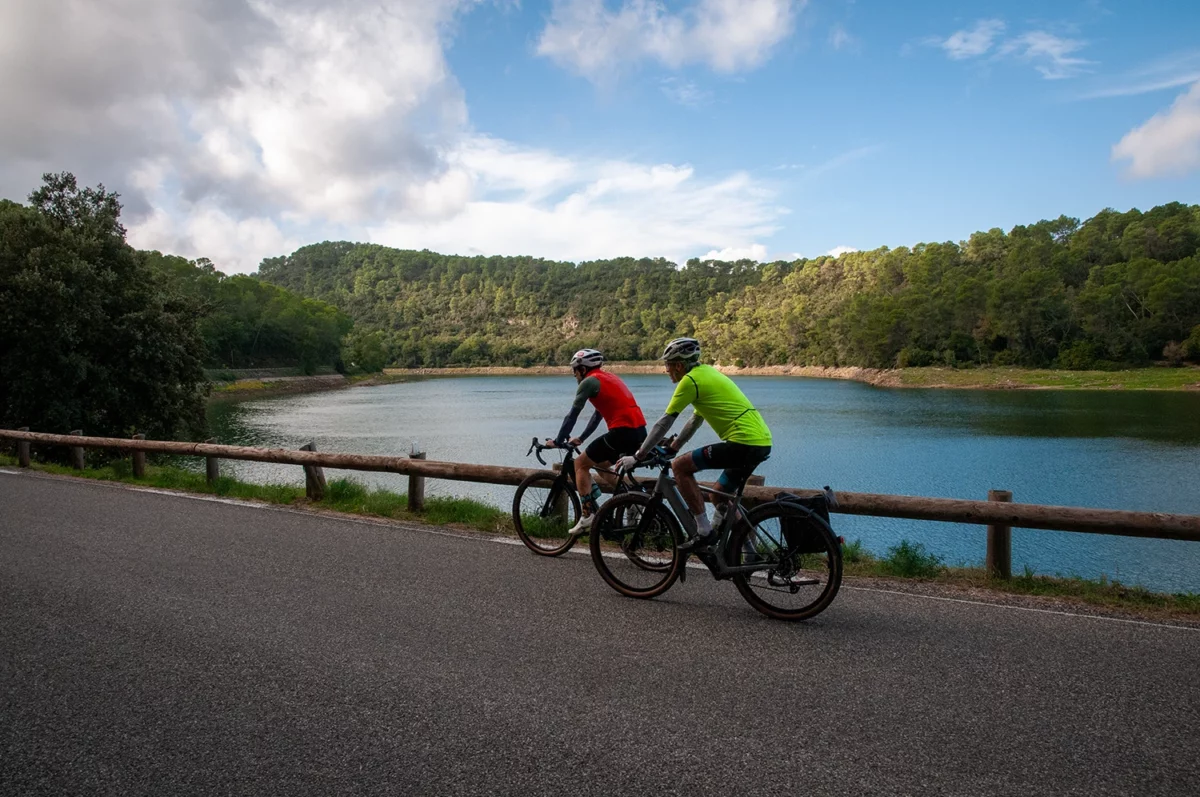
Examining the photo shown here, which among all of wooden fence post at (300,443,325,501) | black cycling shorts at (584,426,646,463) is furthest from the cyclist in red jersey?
wooden fence post at (300,443,325,501)

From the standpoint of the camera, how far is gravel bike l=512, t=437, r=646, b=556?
6.56 m

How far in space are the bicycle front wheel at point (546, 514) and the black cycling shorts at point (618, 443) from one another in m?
0.47

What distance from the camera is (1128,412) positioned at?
41.6 meters

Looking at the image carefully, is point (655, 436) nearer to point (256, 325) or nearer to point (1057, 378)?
point (1057, 378)

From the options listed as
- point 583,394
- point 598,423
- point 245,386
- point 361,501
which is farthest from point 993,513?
point 245,386

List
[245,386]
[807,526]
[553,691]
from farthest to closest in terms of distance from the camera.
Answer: [245,386] → [807,526] → [553,691]

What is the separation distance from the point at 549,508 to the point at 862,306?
356 feet

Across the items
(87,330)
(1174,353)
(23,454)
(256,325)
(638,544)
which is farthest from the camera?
(256,325)

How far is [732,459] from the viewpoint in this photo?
5027 mm

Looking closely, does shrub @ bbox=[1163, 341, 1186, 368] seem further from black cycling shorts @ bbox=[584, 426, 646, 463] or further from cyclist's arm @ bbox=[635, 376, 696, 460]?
cyclist's arm @ bbox=[635, 376, 696, 460]

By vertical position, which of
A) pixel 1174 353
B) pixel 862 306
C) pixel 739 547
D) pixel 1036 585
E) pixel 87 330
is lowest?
pixel 1036 585

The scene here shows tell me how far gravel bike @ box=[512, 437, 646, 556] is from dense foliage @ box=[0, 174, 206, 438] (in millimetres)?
16967

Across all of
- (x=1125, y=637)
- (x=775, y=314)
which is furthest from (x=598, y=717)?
(x=775, y=314)

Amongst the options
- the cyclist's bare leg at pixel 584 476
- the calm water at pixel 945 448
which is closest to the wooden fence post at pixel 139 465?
the calm water at pixel 945 448
